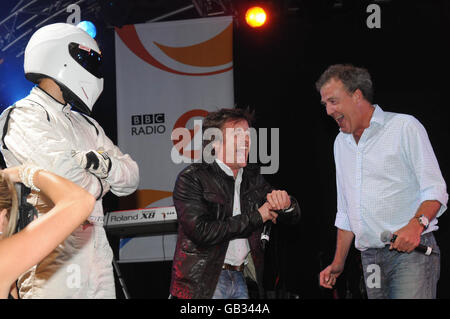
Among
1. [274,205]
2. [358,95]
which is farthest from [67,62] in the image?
[358,95]

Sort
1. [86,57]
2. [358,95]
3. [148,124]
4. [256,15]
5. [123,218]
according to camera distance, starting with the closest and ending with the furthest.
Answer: [86,57] → [358,95] → [123,218] → [256,15] → [148,124]

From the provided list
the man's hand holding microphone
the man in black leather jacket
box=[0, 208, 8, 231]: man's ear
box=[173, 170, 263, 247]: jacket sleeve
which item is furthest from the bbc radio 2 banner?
box=[0, 208, 8, 231]: man's ear

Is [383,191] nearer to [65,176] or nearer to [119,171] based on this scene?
[119,171]

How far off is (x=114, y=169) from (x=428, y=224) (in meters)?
1.65

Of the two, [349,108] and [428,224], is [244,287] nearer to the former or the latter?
[428,224]

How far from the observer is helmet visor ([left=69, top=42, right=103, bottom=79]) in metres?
3.09

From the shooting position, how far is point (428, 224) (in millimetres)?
2859

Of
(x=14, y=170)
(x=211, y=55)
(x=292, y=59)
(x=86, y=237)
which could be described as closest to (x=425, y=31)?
(x=292, y=59)

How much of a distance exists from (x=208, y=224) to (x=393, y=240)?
97 cm

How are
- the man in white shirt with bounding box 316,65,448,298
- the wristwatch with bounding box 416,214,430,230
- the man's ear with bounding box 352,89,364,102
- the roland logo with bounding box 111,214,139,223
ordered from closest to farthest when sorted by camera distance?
the wristwatch with bounding box 416,214,430,230 → the man in white shirt with bounding box 316,65,448,298 → the man's ear with bounding box 352,89,364,102 → the roland logo with bounding box 111,214,139,223

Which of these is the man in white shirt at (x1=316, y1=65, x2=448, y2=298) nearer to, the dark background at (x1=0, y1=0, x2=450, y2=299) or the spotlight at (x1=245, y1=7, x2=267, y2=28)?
the dark background at (x1=0, y1=0, x2=450, y2=299)

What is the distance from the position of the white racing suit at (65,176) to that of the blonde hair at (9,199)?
35.1 inches

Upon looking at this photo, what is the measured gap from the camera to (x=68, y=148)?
106 inches

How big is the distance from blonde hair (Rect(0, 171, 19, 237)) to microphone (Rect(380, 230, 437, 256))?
1.88 m
